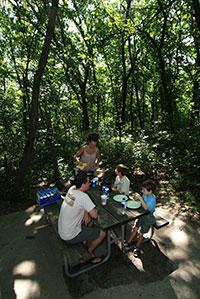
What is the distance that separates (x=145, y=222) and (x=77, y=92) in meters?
12.0

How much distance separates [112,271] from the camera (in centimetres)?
325

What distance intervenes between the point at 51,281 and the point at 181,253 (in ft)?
7.27

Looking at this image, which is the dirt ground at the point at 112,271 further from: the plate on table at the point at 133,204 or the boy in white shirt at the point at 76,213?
the plate on table at the point at 133,204

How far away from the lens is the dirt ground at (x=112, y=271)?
292 centimetres

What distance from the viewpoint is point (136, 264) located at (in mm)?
3363

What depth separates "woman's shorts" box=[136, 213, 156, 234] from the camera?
3.46 metres

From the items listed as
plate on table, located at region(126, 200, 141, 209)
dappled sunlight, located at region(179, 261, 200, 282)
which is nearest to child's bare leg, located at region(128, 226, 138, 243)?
plate on table, located at region(126, 200, 141, 209)

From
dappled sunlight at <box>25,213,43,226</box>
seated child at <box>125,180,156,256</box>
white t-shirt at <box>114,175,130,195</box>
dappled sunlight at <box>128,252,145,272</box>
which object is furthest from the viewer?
dappled sunlight at <box>25,213,43,226</box>

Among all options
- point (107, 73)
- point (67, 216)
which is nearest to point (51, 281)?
point (67, 216)

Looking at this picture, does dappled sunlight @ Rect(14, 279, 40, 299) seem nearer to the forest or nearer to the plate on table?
the plate on table

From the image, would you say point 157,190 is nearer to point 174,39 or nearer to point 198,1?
point 198,1

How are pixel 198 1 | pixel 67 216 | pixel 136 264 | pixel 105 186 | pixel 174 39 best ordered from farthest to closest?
pixel 174 39
pixel 198 1
pixel 105 186
pixel 136 264
pixel 67 216

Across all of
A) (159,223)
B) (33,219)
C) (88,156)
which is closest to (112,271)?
(159,223)

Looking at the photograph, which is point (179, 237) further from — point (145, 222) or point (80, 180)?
point (80, 180)
